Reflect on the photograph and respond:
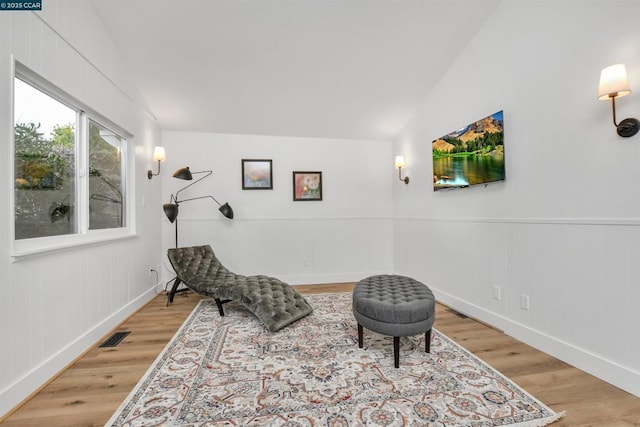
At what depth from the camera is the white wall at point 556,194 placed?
1.77m

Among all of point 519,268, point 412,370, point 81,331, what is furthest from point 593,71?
point 81,331

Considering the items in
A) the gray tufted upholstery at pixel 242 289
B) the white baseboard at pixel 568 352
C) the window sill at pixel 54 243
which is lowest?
the white baseboard at pixel 568 352

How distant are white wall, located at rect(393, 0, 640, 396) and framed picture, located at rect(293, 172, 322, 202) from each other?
1.99 meters

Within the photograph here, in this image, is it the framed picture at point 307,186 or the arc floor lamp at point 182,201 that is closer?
the arc floor lamp at point 182,201

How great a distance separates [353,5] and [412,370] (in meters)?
2.99

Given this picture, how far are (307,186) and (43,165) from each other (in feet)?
9.94

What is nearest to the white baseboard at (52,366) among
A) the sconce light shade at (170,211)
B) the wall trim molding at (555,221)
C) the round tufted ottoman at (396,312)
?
the sconce light shade at (170,211)

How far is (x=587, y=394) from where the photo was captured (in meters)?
1.69

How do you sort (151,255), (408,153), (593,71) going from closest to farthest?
(593,71)
(151,255)
(408,153)

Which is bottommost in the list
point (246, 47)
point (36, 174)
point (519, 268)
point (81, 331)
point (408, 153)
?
point (81, 331)

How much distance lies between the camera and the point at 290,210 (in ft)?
14.6

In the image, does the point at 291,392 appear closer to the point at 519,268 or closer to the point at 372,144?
the point at 519,268

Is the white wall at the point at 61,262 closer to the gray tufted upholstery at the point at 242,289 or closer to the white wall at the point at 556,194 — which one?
the gray tufted upholstery at the point at 242,289

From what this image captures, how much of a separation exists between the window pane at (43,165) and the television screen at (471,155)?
3.56 m
